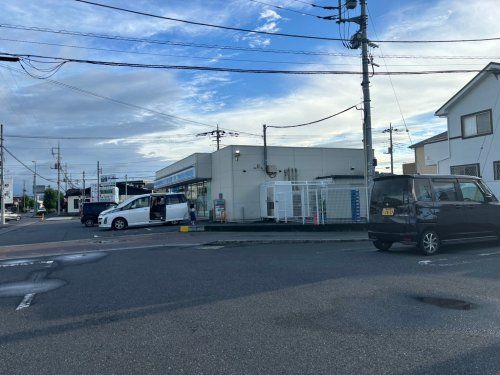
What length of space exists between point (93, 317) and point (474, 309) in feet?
17.2

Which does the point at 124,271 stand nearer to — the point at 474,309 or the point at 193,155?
the point at 474,309

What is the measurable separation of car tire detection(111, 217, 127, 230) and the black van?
17.3m

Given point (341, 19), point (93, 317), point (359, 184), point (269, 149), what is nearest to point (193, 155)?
point (269, 149)

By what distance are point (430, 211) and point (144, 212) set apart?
60.2 feet

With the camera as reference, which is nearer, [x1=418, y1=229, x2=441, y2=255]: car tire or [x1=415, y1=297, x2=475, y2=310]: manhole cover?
[x1=415, y1=297, x2=475, y2=310]: manhole cover

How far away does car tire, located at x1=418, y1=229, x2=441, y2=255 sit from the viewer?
460 inches

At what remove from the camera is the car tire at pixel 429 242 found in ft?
38.3

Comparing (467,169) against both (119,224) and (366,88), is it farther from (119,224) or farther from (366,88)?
(119,224)

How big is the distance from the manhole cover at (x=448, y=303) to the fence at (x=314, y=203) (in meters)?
14.0

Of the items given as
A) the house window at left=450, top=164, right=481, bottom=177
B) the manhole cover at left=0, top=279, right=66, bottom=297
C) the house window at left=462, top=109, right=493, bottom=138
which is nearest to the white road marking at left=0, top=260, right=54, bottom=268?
the manhole cover at left=0, top=279, right=66, bottom=297

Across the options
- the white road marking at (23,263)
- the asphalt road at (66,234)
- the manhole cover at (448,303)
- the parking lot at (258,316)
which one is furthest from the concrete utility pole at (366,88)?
the white road marking at (23,263)

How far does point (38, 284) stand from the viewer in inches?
367

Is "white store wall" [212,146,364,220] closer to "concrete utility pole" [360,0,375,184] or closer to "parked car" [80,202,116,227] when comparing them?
"parked car" [80,202,116,227]

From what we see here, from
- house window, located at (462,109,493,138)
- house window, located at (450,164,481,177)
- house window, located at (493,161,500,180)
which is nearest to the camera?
house window, located at (493,161,500,180)
